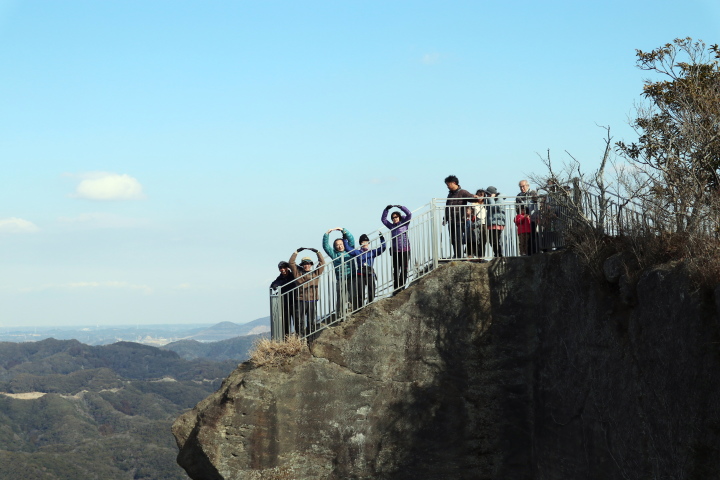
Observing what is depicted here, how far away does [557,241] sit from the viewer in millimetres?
14570

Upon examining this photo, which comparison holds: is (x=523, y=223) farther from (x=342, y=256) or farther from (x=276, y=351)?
(x=276, y=351)

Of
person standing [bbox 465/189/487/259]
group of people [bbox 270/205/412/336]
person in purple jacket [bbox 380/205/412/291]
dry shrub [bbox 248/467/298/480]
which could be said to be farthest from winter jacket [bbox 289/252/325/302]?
dry shrub [bbox 248/467/298/480]

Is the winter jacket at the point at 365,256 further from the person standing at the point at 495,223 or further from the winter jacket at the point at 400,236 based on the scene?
the person standing at the point at 495,223

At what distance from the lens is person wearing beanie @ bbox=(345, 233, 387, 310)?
585 inches

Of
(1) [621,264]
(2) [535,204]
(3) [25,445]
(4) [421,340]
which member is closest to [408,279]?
(4) [421,340]

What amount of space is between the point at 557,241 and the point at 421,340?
9.44 ft

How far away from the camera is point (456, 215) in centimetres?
1489

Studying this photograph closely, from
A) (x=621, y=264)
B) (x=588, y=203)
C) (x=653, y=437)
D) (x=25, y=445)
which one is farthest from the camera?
(x=25, y=445)

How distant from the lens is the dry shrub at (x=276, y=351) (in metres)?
14.6

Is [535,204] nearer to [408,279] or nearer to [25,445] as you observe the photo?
[408,279]

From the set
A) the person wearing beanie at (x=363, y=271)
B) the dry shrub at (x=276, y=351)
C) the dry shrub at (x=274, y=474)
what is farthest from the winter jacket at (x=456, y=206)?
the dry shrub at (x=274, y=474)

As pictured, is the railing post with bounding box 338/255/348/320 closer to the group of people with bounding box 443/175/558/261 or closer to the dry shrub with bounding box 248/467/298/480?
the group of people with bounding box 443/175/558/261

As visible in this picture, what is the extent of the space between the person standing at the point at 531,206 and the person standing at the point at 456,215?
890 mm

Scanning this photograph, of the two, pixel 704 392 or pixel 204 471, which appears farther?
pixel 204 471
